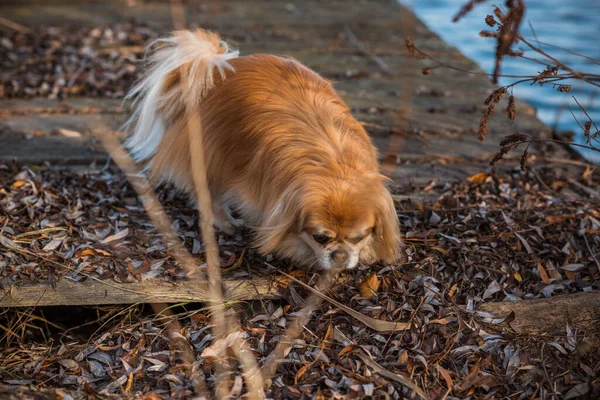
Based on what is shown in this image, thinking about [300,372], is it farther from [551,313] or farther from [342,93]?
[342,93]

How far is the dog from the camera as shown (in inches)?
112

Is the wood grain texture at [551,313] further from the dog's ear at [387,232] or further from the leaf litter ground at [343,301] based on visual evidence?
the dog's ear at [387,232]

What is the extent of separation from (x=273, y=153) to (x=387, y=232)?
0.62 m

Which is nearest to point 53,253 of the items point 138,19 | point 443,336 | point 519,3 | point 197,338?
point 197,338

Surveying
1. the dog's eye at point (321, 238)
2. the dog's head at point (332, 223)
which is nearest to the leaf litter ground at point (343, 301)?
the dog's head at point (332, 223)

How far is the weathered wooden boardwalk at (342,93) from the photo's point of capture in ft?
12.8

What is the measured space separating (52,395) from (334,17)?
4.77 metres

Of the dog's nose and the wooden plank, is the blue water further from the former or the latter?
the wooden plank

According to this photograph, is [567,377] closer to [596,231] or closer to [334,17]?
[596,231]

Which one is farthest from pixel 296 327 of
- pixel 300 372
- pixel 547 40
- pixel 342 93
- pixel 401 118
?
pixel 547 40

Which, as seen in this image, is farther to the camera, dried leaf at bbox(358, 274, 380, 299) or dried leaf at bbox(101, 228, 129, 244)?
dried leaf at bbox(101, 228, 129, 244)

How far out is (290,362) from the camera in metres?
2.66

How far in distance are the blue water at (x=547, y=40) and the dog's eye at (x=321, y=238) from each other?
Result: 3390 mm

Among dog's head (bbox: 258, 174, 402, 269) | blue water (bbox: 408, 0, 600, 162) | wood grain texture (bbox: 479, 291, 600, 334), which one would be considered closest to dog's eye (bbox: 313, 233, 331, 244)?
dog's head (bbox: 258, 174, 402, 269)
